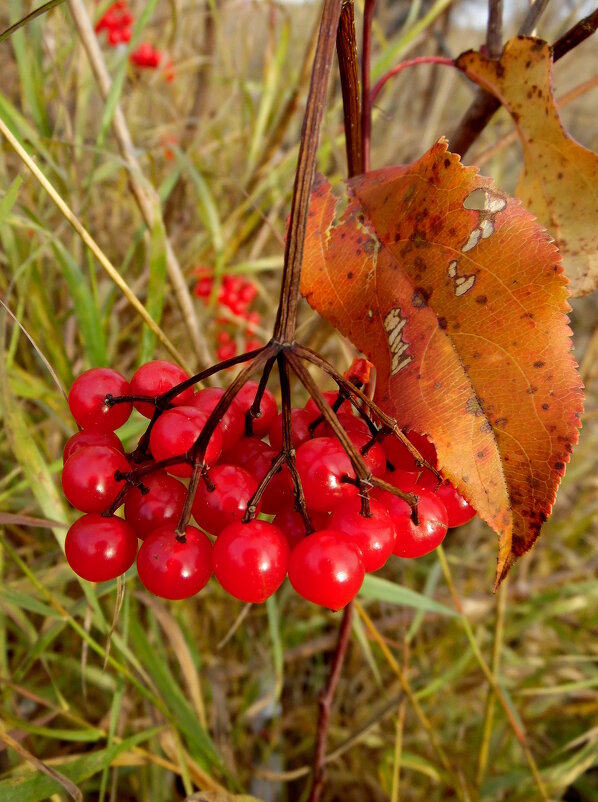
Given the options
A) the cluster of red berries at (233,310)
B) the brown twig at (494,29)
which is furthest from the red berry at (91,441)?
the cluster of red berries at (233,310)

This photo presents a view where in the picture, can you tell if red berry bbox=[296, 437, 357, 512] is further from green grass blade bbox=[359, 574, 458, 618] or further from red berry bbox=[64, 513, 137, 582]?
green grass blade bbox=[359, 574, 458, 618]

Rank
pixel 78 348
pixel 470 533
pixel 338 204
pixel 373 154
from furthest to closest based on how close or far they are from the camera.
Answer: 1. pixel 373 154
2. pixel 470 533
3. pixel 78 348
4. pixel 338 204

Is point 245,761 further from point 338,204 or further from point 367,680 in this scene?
point 338,204

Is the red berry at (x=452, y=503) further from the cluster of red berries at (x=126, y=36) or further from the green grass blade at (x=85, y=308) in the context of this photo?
the cluster of red berries at (x=126, y=36)

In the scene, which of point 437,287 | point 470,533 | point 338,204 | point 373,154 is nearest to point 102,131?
point 338,204

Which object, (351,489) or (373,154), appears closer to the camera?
(351,489)

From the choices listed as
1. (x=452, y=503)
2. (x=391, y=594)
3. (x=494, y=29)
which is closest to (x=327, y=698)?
(x=391, y=594)

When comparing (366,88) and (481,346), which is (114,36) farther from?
(481,346)
